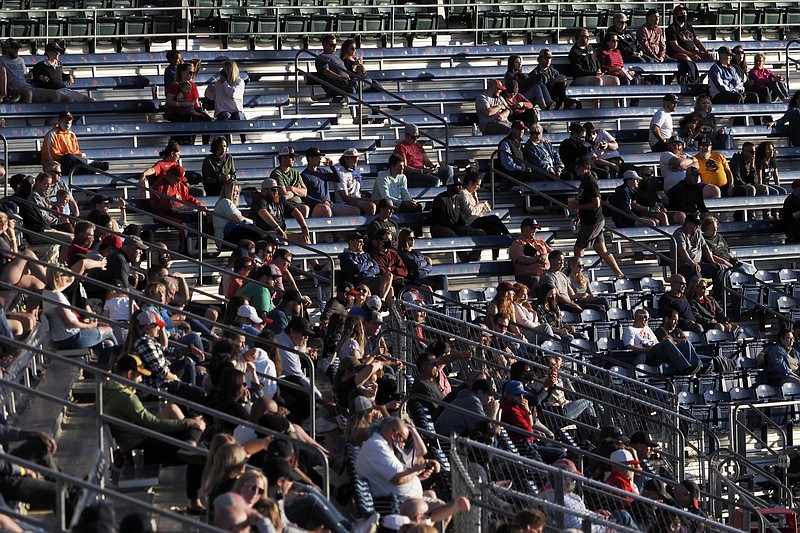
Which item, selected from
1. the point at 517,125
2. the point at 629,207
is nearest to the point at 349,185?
the point at 517,125

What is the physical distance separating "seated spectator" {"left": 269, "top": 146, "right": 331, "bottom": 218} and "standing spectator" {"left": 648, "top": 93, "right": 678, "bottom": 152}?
500cm

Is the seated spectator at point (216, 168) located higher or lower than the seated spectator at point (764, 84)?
lower

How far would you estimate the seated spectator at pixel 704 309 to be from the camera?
1711 centimetres

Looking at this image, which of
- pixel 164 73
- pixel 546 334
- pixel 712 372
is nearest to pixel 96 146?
pixel 164 73

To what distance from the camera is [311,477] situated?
1116 cm

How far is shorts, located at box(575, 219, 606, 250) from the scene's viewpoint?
17698 millimetres

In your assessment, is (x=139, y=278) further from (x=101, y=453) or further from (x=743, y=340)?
(x=743, y=340)

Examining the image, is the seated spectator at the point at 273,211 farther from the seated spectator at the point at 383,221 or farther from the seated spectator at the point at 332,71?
the seated spectator at the point at 332,71

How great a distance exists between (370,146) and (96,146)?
312cm

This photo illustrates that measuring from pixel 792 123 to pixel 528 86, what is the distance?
342 cm

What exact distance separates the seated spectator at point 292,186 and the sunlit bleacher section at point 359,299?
0.17 m

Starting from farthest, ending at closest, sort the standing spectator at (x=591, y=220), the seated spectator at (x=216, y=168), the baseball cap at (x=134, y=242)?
the standing spectator at (x=591, y=220), the seated spectator at (x=216, y=168), the baseball cap at (x=134, y=242)

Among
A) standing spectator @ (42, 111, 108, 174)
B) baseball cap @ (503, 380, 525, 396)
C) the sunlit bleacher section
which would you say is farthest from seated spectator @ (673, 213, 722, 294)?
standing spectator @ (42, 111, 108, 174)

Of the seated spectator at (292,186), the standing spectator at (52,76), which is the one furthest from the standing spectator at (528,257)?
the standing spectator at (52,76)
